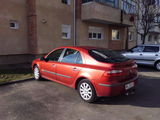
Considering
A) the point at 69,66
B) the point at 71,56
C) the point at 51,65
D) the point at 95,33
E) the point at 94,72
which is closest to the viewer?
the point at 94,72

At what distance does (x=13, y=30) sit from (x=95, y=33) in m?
7.60

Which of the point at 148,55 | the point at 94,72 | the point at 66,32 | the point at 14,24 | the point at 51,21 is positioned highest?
the point at 51,21

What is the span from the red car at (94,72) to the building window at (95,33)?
Answer: 346 inches

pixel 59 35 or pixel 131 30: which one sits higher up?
pixel 131 30

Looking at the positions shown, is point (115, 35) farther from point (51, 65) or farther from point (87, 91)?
point (87, 91)

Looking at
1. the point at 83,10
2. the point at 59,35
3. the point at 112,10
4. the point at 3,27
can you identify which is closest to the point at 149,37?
the point at 112,10

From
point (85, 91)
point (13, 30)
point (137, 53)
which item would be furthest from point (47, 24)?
point (85, 91)

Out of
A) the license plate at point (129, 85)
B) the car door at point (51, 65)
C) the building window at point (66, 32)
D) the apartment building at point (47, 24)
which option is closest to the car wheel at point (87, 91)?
the license plate at point (129, 85)

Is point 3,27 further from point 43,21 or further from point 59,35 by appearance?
point 59,35

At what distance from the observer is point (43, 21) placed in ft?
31.4

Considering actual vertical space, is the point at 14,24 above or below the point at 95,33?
above

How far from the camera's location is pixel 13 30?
9.03 meters

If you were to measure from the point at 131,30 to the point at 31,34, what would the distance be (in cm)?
1391

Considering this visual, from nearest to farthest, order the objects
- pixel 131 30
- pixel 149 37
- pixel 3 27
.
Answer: pixel 3 27 < pixel 131 30 < pixel 149 37
